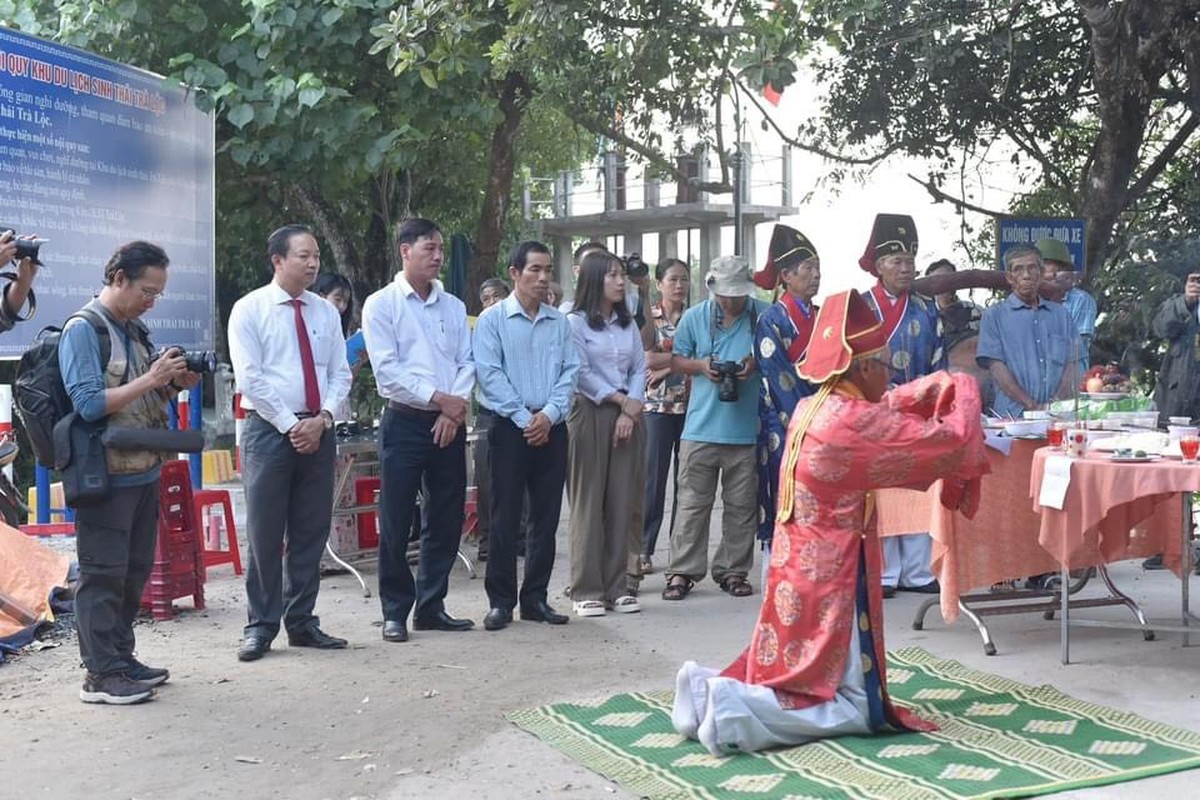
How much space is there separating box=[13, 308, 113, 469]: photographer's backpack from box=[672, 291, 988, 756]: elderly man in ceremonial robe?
8.24ft

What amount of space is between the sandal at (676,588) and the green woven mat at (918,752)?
6.97 feet

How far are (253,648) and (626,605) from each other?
1.95 meters

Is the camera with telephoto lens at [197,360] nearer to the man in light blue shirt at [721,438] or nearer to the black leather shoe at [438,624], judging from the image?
the black leather shoe at [438,624]

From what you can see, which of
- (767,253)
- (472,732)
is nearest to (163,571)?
(472,732)

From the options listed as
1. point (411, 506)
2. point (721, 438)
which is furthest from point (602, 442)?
point (411, 506)

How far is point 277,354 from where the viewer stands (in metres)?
6.27

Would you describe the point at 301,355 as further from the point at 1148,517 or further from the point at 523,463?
the point at 1148,517

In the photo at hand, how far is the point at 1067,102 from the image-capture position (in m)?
12.8

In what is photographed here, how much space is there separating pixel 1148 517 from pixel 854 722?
2.24 metres

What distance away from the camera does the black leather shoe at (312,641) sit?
6.41 m

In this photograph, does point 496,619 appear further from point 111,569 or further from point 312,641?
point 111,569

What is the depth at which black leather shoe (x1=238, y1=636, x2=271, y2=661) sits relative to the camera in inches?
243

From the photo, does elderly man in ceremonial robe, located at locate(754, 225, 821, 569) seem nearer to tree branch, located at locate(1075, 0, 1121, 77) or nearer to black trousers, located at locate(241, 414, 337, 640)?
black trousers, located at locate(241, 414, 337, 640)

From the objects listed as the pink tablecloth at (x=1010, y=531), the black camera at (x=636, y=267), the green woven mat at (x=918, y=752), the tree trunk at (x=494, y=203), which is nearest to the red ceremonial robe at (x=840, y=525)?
the green woven mat at (x=918, y=752)
